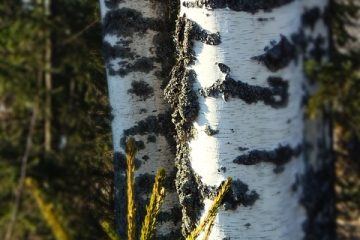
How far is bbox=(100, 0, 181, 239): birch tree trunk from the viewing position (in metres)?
1.72

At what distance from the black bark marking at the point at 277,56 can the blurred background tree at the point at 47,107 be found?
1.97m

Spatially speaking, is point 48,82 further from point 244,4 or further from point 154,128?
point 244,4

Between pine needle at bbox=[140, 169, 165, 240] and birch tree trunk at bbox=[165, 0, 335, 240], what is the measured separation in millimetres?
372

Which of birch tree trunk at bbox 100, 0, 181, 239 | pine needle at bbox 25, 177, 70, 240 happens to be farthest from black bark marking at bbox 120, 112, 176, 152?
pine needle at bbox 25, 177, 70, 240

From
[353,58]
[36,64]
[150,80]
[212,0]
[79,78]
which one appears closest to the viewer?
[212,0]

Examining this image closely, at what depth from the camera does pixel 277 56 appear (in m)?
1.33

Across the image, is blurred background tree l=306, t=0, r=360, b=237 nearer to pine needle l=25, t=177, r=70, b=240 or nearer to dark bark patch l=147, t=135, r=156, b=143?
dark bark patch l=147, t=135, r=156, b=143

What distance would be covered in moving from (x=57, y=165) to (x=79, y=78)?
0.60 metres

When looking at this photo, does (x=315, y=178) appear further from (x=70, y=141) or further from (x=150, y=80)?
(x=70, y=141)

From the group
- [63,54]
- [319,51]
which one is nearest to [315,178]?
[319,51]

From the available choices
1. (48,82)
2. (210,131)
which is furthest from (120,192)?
(48,82)

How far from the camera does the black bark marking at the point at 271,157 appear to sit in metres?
1.34

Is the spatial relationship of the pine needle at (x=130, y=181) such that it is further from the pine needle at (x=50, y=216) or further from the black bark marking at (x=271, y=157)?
the black bark marking at (x=271, y=157)

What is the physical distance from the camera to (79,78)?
3.61m
